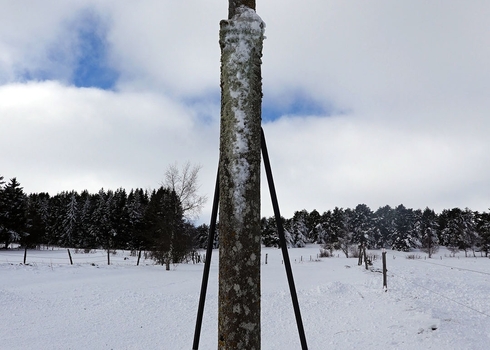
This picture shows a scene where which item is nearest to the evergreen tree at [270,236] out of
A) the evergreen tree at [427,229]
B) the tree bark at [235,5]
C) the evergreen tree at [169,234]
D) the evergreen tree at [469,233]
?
the evergreen tree at [427,229]

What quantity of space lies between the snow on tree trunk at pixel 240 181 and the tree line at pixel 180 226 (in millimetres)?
26170

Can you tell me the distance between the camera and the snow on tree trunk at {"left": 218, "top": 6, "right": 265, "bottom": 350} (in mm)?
2070

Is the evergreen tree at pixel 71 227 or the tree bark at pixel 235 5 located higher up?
the tree bark at pixel 235 5

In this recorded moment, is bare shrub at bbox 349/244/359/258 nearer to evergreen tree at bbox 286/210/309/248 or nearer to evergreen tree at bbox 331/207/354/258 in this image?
evergreen tree at bbox 331/207/354/258

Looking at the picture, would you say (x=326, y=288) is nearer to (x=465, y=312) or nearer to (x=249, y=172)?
(x=465, y=312)

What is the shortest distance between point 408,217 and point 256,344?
8549cm

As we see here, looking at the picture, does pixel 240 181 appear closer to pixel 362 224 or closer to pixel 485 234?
pixel 485 234

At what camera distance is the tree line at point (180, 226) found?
129 ft

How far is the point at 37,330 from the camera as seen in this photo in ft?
24.7

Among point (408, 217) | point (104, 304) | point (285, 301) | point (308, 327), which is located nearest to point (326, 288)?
point (285, 301)

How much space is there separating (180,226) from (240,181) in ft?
88.5

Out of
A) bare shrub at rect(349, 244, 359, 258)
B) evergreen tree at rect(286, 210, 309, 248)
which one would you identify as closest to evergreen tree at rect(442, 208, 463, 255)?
bare shrub at rect(349, 244, 359, 258)

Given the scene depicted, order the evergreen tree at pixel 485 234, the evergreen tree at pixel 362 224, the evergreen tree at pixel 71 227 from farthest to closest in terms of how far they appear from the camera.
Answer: the evergreen tree at pixel 362 224, the evergreen tree at pixel 71 227, the evergreen tree at pixel 485 234

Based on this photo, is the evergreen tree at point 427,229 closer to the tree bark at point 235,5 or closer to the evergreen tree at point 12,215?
the evergreen tree at point 12,215
